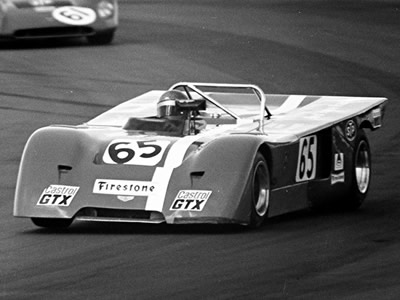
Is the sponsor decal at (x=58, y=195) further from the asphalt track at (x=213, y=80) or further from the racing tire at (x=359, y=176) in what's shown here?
the racing tire at (x=359, y=176)

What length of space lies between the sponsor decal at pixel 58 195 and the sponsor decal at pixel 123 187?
147mm

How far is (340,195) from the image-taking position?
35.7ft

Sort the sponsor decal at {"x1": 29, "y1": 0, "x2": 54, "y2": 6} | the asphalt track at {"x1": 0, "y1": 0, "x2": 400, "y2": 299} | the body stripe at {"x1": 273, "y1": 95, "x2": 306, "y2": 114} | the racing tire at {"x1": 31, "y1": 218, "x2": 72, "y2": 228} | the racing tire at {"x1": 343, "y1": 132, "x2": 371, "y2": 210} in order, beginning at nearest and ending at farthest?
the asphalt track at {"x1": 0, "y1": 0, "x2": 400, "y2": 299}, the racing tire at {"x1": 31, "y1": 218, "x2": 72, "y2": 228}, the racing tire at {"x1": 343, "y1": 132, "x2": 371, "y2": 210}, the body stripe at {"x1": 273, "y1": 95, "x2": 306, "y2": 114}, the sponsor decal at {"x1": 29, "y1": 0, "x2": 54, "y2": 6}

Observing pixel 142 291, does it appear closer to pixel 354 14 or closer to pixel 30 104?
pixel 30 104

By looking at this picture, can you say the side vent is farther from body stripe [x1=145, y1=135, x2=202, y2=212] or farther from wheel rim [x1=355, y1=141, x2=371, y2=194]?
wheel rim [x1=355, y1=141, x2=371, y2=194]

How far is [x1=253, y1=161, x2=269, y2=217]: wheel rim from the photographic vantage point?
31.6 feet

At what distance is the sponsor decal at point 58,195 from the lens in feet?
31.2

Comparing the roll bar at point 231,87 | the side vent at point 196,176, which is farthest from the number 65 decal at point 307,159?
the side vent at point 196,176

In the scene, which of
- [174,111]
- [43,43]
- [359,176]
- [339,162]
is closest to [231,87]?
[174,111]

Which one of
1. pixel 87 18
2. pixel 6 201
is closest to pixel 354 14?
pixel 87 18

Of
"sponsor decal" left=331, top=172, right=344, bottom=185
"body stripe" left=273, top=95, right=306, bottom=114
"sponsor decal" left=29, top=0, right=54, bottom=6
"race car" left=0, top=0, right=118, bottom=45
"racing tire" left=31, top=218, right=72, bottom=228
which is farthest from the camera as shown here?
"sponsor decal" left=29, top=0, right=54, bottom=6

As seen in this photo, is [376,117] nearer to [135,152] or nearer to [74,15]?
[135,152]

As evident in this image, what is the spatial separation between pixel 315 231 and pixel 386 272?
162cm

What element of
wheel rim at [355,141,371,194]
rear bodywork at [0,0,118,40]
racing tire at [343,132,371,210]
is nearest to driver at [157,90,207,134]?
racing tire at [343,132,371,210]
